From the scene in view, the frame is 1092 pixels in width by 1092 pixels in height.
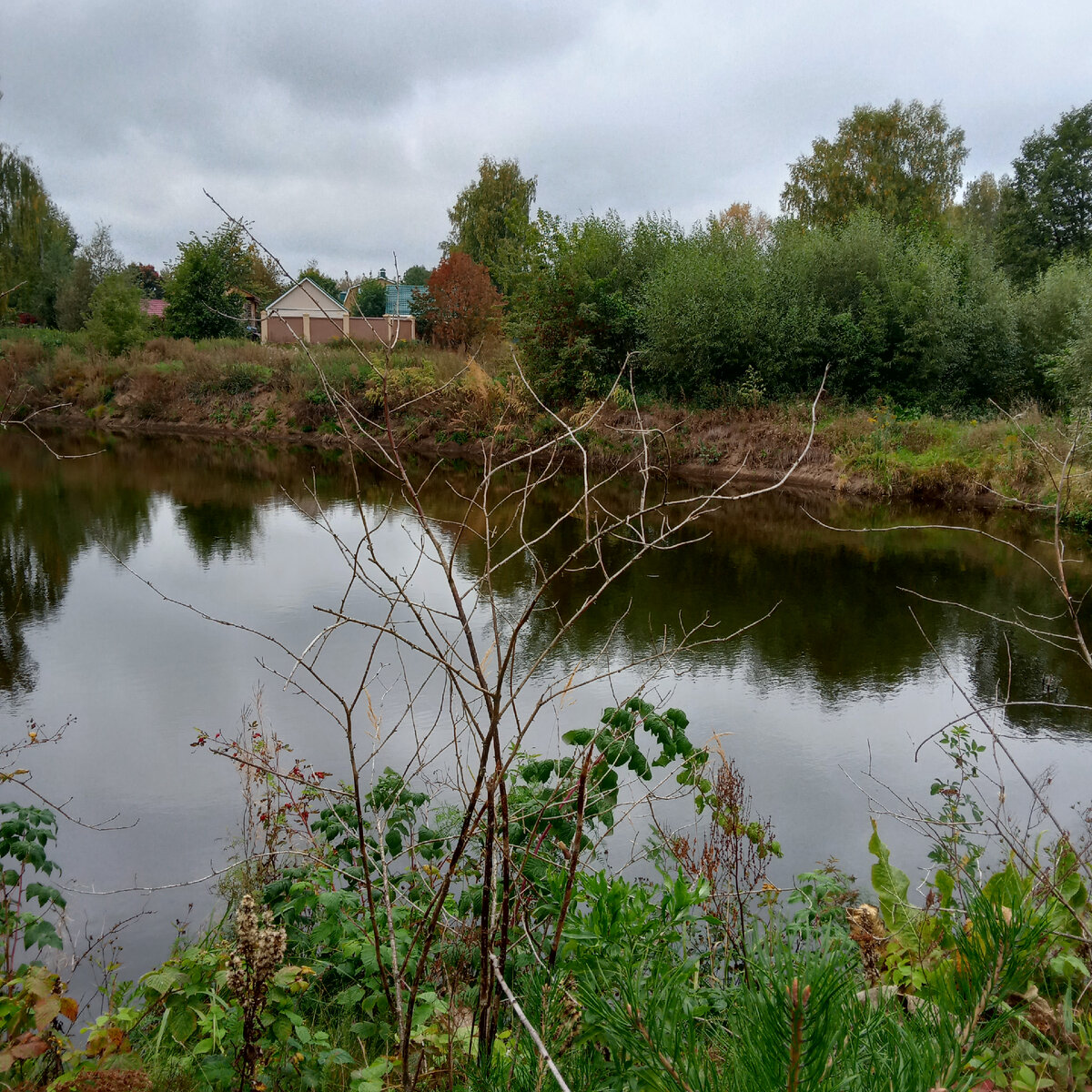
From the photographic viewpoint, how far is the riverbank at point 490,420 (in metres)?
13.3

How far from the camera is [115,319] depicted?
1025 inches

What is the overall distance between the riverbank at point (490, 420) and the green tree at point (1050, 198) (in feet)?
35.0

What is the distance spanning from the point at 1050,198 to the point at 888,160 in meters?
4.33

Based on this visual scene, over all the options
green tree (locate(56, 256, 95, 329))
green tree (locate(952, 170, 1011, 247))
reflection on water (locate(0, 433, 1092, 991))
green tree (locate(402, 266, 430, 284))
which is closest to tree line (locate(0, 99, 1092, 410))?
reflection on water (locate(0, 433, 1092, 991))

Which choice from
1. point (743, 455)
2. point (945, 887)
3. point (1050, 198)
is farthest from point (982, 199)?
point (945, 887)

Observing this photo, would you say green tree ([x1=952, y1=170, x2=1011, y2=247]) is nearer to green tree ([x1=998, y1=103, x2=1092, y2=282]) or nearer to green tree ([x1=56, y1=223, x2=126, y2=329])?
green tree ([x1=998, y1=103, x2=1092, y2=282])

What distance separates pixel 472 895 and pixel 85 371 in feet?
86.9

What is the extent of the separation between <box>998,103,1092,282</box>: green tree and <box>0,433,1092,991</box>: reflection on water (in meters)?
14.5

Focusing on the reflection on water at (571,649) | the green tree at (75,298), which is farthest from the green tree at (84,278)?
the reflection on water at (571,649)

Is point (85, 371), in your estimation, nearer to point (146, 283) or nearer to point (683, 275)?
point (683, 275)

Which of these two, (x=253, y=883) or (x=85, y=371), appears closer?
(x=253, y=883)

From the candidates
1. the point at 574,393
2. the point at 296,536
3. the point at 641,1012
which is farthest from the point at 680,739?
the point at 574,393

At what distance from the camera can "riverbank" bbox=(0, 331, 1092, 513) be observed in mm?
13258

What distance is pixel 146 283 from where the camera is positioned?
164 feet
